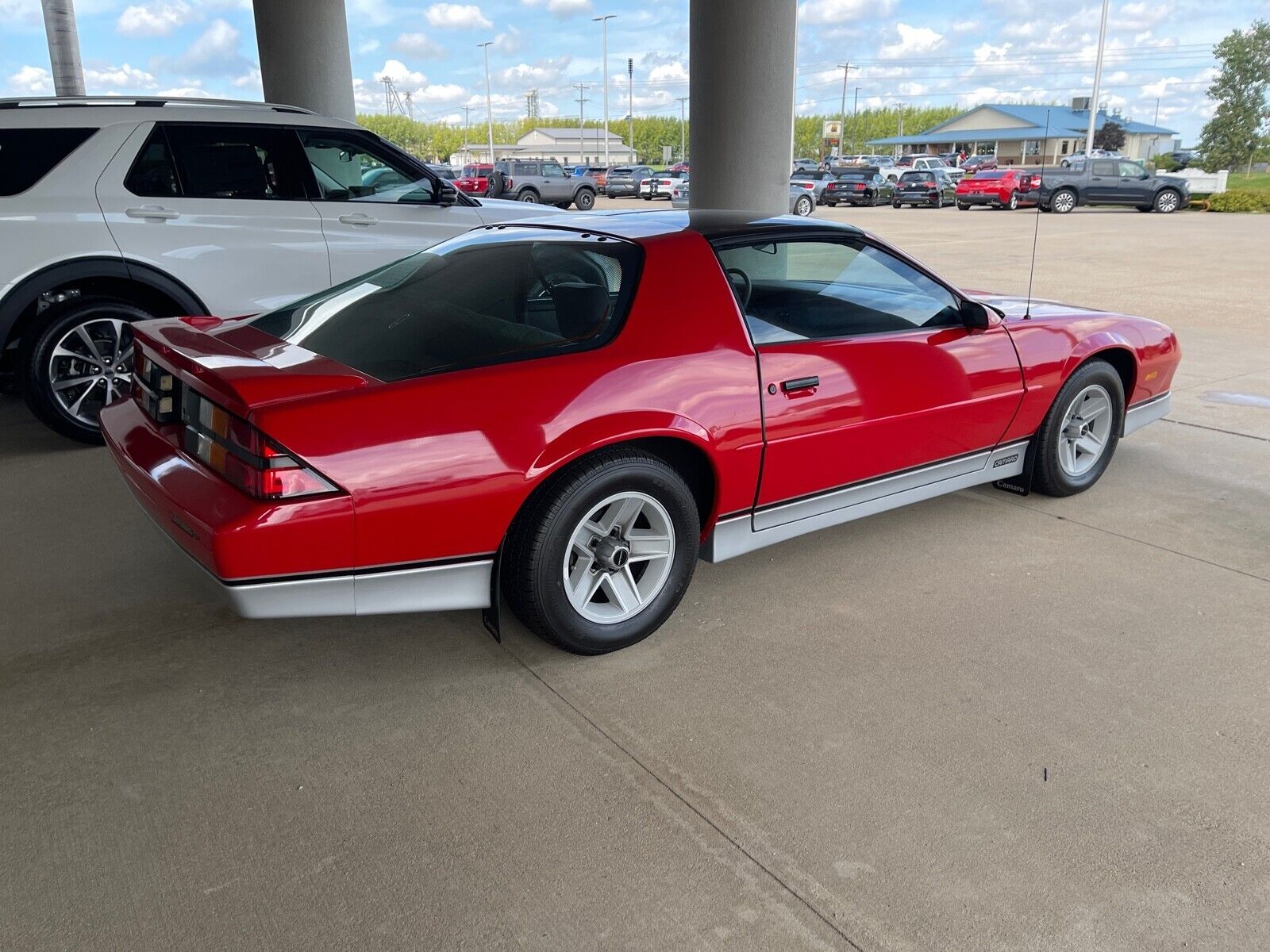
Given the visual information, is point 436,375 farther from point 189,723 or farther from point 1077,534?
point 1077,534

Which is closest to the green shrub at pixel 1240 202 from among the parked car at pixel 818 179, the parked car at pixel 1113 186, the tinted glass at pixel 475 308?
the parked car at pixel 1113 186

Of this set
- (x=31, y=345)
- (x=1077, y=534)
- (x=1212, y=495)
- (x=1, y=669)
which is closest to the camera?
(x=1, y=669)

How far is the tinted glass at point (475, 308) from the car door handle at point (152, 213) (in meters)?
2.44

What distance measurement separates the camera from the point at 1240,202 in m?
31.3

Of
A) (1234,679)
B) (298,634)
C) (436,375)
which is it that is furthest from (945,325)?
(298,634)

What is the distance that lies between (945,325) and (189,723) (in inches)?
125

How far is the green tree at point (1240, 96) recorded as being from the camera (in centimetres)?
5153

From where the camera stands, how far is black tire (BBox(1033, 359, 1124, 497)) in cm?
462

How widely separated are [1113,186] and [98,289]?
31.7 metres

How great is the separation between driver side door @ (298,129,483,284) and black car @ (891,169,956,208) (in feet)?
102

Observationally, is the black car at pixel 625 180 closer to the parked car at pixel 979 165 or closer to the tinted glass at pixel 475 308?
the parked car at pixel 979 165

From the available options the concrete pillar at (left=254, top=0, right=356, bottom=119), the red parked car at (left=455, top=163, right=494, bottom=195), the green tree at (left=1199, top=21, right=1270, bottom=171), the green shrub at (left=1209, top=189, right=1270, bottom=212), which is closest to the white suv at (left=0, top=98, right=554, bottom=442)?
the concrete pillar at (left=254, top=0, right=356, bottom=119)

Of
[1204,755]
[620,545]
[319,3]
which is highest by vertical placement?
[319,3]

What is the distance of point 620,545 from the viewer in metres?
3.28
